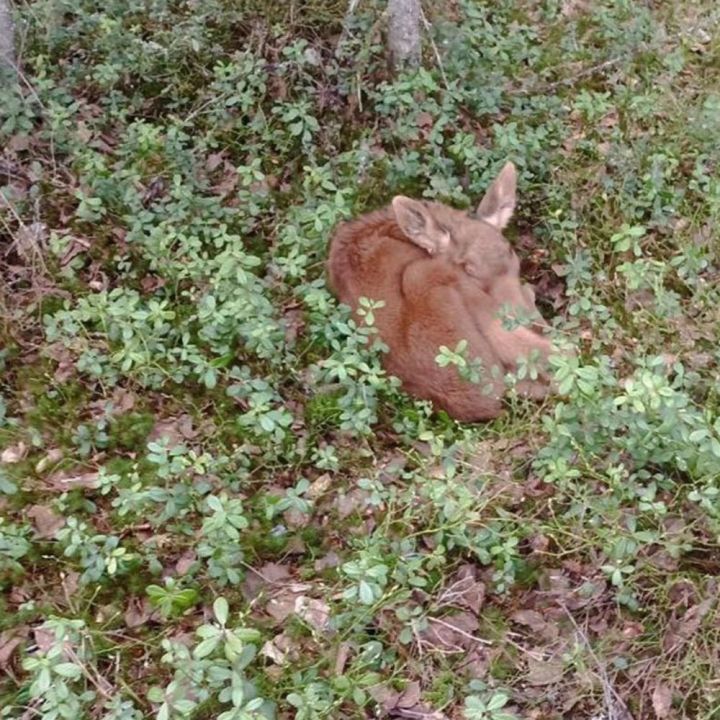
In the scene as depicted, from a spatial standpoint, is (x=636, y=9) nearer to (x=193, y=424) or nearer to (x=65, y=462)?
(x=193, y=424)

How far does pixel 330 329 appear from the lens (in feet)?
16.8

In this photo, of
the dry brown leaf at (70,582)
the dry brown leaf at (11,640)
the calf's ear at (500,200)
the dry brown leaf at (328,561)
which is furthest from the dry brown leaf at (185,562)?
the calf's ear at (500,200)

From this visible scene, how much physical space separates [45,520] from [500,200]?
3.19 metres

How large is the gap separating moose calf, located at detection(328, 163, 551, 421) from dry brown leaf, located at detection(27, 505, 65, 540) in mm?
1864

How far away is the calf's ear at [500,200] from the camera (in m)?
5.78

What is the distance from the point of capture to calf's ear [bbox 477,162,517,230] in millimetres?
5777

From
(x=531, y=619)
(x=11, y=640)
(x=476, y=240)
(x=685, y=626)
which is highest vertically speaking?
(x=476, y=240)

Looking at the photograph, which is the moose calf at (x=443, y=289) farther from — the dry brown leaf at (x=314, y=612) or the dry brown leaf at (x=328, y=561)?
the dry brown leaf at (x=314, y=612)

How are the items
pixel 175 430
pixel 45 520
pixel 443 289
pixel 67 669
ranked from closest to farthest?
1. pixel 67 669
2. pixel 45 520
3. pixel 175 430
4. pixel 443 289

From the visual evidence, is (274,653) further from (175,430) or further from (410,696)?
(175,430)

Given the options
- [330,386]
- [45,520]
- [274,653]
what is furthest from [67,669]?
[330,386]

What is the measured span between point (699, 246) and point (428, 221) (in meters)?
1.69

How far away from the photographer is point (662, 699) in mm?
3799

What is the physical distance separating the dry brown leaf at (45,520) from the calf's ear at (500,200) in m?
3.01
